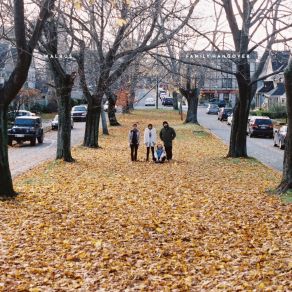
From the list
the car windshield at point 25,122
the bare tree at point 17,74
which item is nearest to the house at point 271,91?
the car windshield at point 25,122

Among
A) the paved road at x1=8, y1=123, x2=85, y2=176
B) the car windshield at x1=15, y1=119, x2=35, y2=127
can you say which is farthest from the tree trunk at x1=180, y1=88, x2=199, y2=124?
the car windshield at x1=15, y1=119, x2=35, y2=127

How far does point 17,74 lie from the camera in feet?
44.4

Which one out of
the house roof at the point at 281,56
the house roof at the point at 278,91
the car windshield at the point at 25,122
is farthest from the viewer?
the house roof at the point at 278,91

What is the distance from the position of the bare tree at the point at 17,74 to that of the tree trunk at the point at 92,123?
15488 millimetres

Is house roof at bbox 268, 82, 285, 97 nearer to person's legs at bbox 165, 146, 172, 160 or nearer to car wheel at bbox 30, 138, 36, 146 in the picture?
car wheel at bbox 30, 138, 36, 146

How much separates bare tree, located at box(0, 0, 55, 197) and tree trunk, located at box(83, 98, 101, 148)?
610 inches

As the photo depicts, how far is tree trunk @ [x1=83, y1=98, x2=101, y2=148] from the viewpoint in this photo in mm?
29375

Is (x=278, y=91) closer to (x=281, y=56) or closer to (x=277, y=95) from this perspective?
(x=277, y=95)

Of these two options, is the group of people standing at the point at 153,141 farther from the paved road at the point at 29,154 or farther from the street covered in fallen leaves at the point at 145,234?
the street covered in fallen leaves at the point at 145,234

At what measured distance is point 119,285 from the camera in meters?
7.39

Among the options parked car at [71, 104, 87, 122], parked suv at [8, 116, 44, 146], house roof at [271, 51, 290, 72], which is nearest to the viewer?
house roof at [271, 51, 290, 72]

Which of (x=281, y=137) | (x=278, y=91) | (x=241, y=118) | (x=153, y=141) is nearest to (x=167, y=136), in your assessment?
(x=153, y=141)

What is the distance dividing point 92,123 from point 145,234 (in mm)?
20697

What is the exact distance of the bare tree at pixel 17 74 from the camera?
43.6 feet
